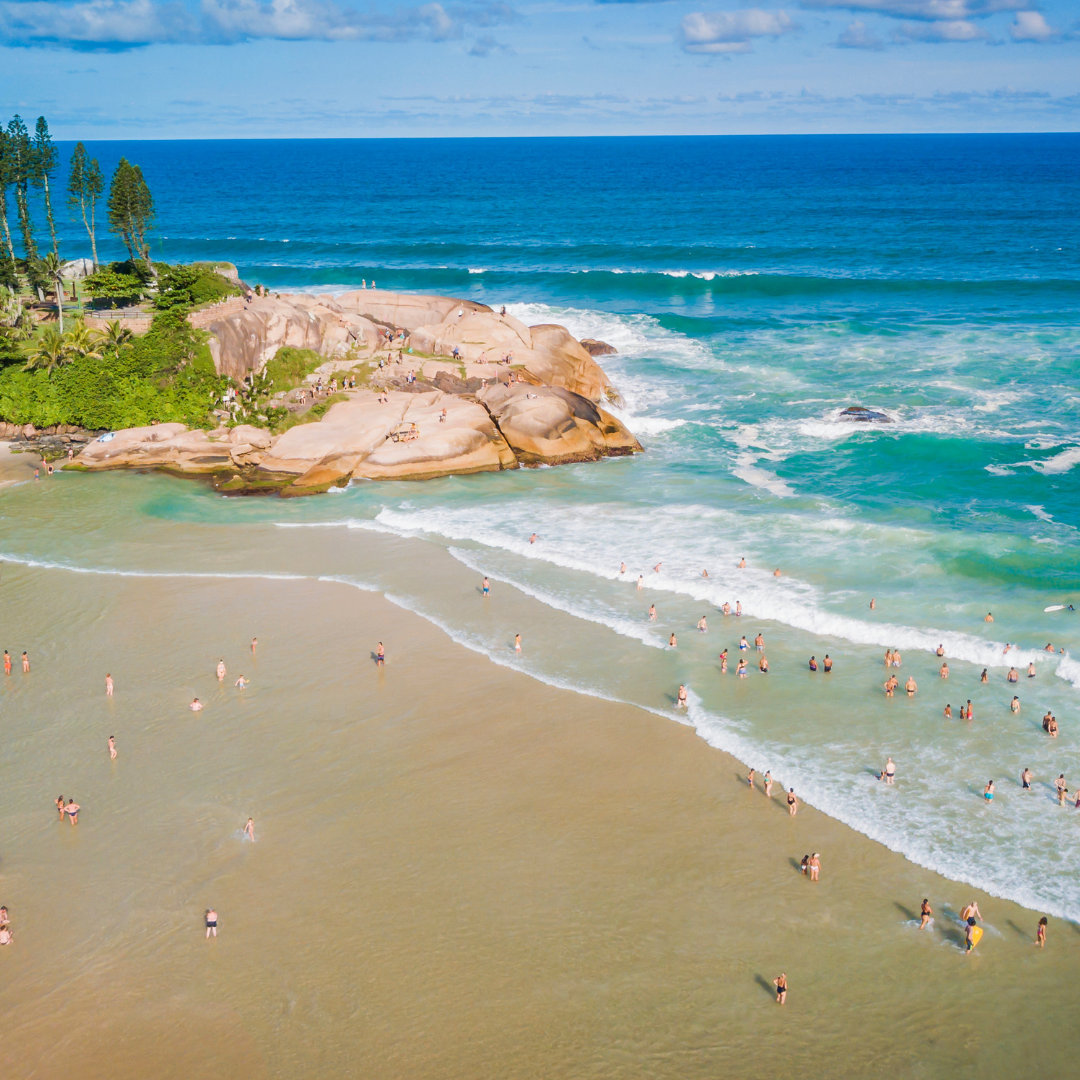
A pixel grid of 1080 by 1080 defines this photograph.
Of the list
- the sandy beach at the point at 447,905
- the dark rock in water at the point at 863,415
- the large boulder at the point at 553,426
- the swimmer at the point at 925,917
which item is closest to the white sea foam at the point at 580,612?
the sandy beach at the point at 447,905

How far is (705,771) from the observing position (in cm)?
2450

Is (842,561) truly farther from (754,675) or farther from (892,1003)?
(892,1003)

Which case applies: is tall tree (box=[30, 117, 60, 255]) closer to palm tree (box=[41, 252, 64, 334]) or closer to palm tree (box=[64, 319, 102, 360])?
Answer: palm tree (box=[41, 252, 64, 334])

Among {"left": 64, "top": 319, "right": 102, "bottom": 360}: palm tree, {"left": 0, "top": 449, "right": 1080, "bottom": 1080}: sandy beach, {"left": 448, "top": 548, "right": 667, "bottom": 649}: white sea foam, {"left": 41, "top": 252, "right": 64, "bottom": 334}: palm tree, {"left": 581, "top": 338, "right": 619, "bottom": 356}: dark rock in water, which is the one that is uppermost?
{"left": 41, "top": 252, "right": 64, "bottom": 334}: palm tree

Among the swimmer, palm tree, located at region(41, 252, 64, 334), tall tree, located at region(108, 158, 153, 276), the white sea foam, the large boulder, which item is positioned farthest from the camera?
tall tree, located at region(108, 158, 153, 276)

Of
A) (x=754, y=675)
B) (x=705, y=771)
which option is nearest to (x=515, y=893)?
(x=705, y=771)

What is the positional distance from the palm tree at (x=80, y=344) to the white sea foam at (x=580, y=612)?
87.2 feet

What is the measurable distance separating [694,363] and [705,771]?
4410cm

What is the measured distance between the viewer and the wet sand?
679 inches

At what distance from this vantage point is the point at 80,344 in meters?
50.1

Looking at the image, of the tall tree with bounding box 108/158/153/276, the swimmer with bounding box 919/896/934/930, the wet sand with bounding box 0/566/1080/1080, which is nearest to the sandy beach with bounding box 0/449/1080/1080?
the wet sand with bounding box 0/566/1080/1080

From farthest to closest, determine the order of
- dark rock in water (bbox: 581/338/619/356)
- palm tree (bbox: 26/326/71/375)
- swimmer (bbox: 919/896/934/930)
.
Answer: dark rock in water (bbox: 581/338/619/356)
palm tree (bbox: 26/326/71/375)
swimmer (bbox: 919/896/934/930)

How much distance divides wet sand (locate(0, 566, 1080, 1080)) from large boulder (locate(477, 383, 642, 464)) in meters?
19.6

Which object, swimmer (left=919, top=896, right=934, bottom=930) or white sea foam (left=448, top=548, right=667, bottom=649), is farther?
white sea foam (left=448, top=548, right=667, bottom=649)
